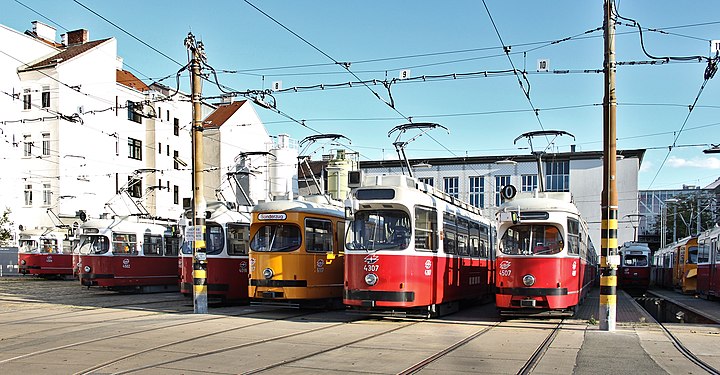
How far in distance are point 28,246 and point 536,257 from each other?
34.2m

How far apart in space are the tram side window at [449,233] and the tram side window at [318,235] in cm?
329

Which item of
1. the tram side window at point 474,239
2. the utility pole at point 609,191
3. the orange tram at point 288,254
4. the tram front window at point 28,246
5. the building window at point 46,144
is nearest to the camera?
the utility pole at point 609,191

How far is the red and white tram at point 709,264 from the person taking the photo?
24.8 meters

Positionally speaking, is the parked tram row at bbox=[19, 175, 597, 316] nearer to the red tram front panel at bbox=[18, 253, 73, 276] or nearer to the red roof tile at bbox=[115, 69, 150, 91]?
the red tram front panel at bbox=[18, 253, 73, 276]

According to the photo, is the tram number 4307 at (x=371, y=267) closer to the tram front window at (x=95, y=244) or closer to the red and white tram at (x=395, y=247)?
the red and white tram at (x=395, y=247)

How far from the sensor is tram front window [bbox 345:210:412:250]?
1603 cm

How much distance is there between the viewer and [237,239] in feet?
69.7

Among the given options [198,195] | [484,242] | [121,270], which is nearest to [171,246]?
[121,270]

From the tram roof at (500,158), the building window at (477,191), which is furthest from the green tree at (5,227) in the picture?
the building window at (477,191)

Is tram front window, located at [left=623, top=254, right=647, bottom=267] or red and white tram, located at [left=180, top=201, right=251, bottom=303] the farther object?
tram front window, located at [left=623, top=254, right=647, bottom=267]

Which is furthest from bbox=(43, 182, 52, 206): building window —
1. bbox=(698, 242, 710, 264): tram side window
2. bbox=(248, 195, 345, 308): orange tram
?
bbox=(698, 242, 710, 264): tram side window

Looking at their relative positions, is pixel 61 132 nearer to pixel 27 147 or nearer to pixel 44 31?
pixel 27 147

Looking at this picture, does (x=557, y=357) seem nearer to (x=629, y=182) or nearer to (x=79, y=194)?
(x=79, y=194)

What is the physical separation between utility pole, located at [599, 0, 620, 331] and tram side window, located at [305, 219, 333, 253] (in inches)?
278
